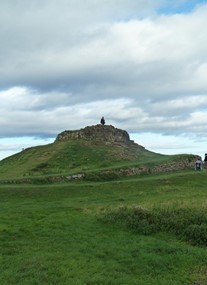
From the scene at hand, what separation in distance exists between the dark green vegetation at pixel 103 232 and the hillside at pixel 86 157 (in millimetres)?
5015

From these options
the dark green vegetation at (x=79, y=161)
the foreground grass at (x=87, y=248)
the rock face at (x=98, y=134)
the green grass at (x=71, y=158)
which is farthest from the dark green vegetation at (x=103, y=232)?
the rock face at (x=98, y=134)

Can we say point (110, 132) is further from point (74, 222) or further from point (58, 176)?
point (74, 222)

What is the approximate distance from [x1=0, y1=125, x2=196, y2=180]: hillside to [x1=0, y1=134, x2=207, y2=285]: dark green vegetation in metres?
5.02

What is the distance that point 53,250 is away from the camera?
1598cm

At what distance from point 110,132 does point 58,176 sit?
2069 centimetres

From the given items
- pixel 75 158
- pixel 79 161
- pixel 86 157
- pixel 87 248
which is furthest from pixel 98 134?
pixel 87 248

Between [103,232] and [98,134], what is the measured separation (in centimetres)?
3529

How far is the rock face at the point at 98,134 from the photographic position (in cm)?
5336

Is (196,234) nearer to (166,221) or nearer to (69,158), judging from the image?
(166,221)

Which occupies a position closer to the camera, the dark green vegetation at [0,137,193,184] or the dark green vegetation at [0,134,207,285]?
the dark green vegetation at [0,134,207,285]

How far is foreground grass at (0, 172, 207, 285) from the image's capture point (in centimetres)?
→ 1366

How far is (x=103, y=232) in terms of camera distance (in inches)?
738

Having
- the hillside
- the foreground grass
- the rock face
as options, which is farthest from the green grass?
the foreground grass

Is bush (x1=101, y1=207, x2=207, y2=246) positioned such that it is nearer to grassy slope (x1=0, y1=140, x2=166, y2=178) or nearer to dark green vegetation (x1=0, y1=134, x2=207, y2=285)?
dark green vegetation (x1=0, y1=134, x2=207, y2=285)
